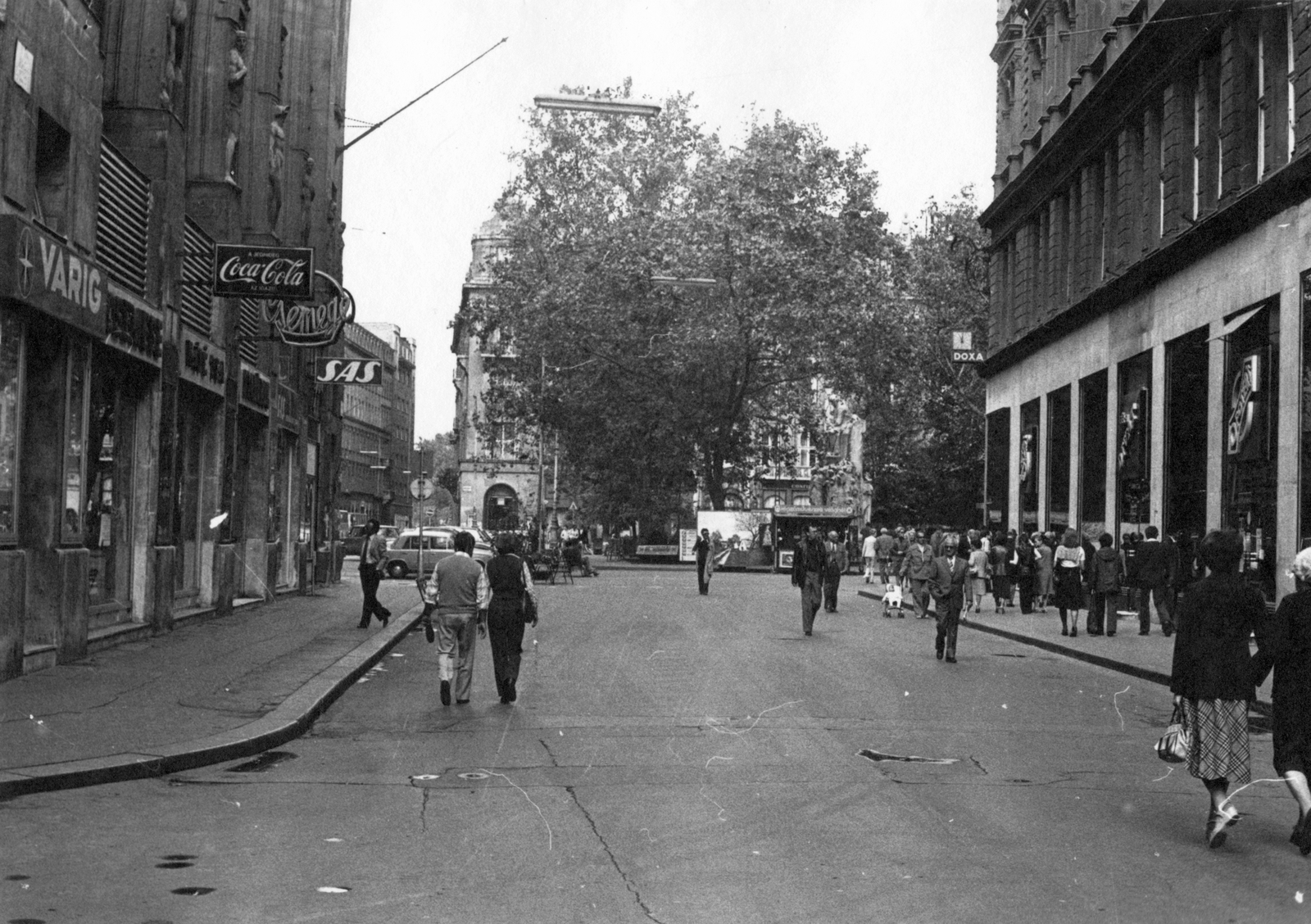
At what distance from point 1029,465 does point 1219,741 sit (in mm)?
34682

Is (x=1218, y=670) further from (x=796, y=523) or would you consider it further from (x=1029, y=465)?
(x=796, y=523)

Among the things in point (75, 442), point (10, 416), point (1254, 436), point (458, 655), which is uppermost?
point (1254, 436)

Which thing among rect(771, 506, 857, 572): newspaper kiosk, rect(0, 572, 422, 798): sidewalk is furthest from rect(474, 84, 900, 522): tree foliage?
rect(0, 572, 422, 798): sidewalk

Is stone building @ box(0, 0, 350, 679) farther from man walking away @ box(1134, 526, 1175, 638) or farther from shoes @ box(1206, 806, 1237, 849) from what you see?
man walking away @ box(1134, 526, 1175, 638)

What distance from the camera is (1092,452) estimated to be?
3647cm

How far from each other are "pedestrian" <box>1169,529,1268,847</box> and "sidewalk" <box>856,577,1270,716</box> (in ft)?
18.2

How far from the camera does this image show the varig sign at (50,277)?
1430cm

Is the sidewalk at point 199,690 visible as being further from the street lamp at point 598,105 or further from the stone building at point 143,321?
the street lamp at point 598,105

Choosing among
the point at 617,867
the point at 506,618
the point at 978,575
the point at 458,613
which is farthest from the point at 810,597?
the point at 617,867

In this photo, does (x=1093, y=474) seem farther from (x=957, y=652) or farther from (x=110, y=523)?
(x=110, y=523)

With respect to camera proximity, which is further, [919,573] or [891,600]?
[891,600]

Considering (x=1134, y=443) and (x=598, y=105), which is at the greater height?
(x=598, y=105)

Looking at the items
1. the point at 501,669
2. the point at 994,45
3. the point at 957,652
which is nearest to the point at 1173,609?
the point at 957,652

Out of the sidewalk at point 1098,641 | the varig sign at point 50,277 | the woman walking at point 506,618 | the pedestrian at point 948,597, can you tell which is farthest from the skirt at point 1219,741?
the pedestrian at point 948,597
